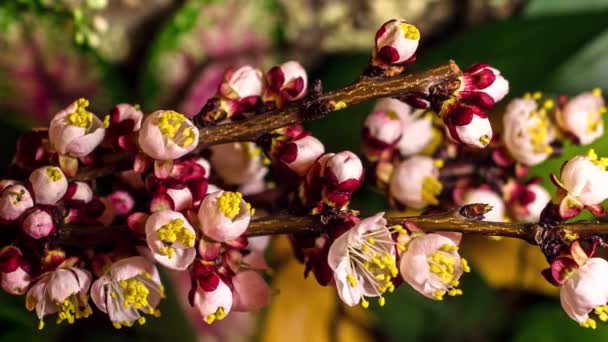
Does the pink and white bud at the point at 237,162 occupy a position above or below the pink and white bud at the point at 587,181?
below

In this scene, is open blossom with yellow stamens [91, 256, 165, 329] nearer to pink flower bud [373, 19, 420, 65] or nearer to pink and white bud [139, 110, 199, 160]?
pink and white bud [139, 110, 199, 160]

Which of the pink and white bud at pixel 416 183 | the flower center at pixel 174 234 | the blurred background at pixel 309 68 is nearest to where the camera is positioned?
the flower center at pixel 174 234

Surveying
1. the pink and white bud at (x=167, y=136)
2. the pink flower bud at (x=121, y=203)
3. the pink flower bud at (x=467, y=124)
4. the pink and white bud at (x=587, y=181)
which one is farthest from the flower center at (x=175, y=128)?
the pink and white bud at (x=587, y=181)

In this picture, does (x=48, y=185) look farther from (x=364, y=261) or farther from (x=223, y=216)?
(x=364, y=261)

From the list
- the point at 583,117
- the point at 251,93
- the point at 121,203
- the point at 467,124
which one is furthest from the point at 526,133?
the point at 121,203

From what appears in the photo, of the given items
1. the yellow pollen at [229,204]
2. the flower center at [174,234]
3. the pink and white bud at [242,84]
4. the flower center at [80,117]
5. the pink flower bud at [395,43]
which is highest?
the pink flower bud at [395,43]

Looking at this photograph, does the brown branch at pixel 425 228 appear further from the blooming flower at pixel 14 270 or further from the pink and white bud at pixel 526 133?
the pink and white bud at pixel 526 133
